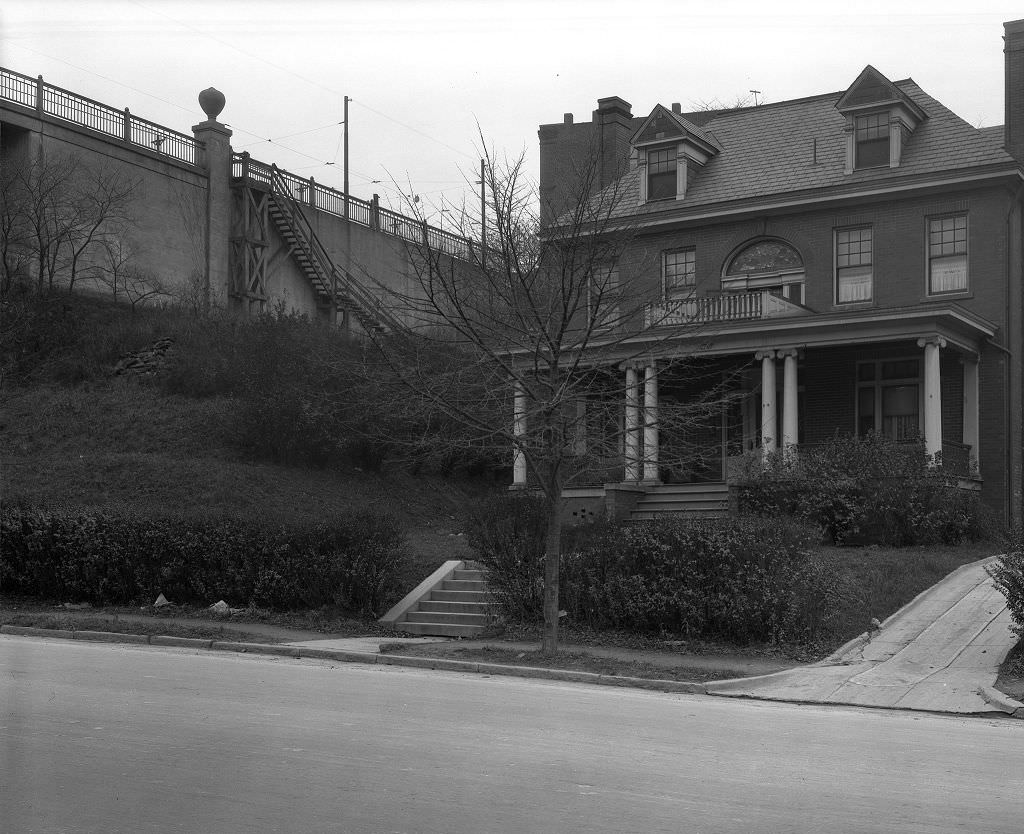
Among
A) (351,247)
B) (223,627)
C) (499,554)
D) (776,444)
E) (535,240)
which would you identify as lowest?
(223,627)

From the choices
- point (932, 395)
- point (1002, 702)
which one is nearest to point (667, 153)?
point (932, 395)

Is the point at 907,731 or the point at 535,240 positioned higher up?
the point at 535,240

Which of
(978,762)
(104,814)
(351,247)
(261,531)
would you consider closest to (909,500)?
(261,531)

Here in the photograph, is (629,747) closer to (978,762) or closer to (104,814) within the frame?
(978,762)

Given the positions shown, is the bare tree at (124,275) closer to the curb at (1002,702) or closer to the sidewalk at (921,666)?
the sidewalk at (921,666)

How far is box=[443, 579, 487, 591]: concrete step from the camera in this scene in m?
19.3

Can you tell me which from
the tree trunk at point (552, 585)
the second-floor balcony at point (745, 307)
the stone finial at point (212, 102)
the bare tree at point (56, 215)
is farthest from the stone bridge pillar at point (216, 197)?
the tree trunk at point (552, 585)

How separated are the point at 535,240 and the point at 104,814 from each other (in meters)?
13.2

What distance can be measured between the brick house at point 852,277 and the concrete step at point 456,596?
6.90 metres

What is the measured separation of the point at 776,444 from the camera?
26.8 meters

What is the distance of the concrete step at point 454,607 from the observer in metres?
18.4

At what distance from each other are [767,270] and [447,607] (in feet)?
49.1

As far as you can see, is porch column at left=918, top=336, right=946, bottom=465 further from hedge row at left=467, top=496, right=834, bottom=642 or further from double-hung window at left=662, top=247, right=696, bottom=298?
hedge row at left=467, top=496, right=834, bottom=642

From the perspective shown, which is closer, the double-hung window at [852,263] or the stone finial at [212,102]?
the double-hung window at [852,263]
